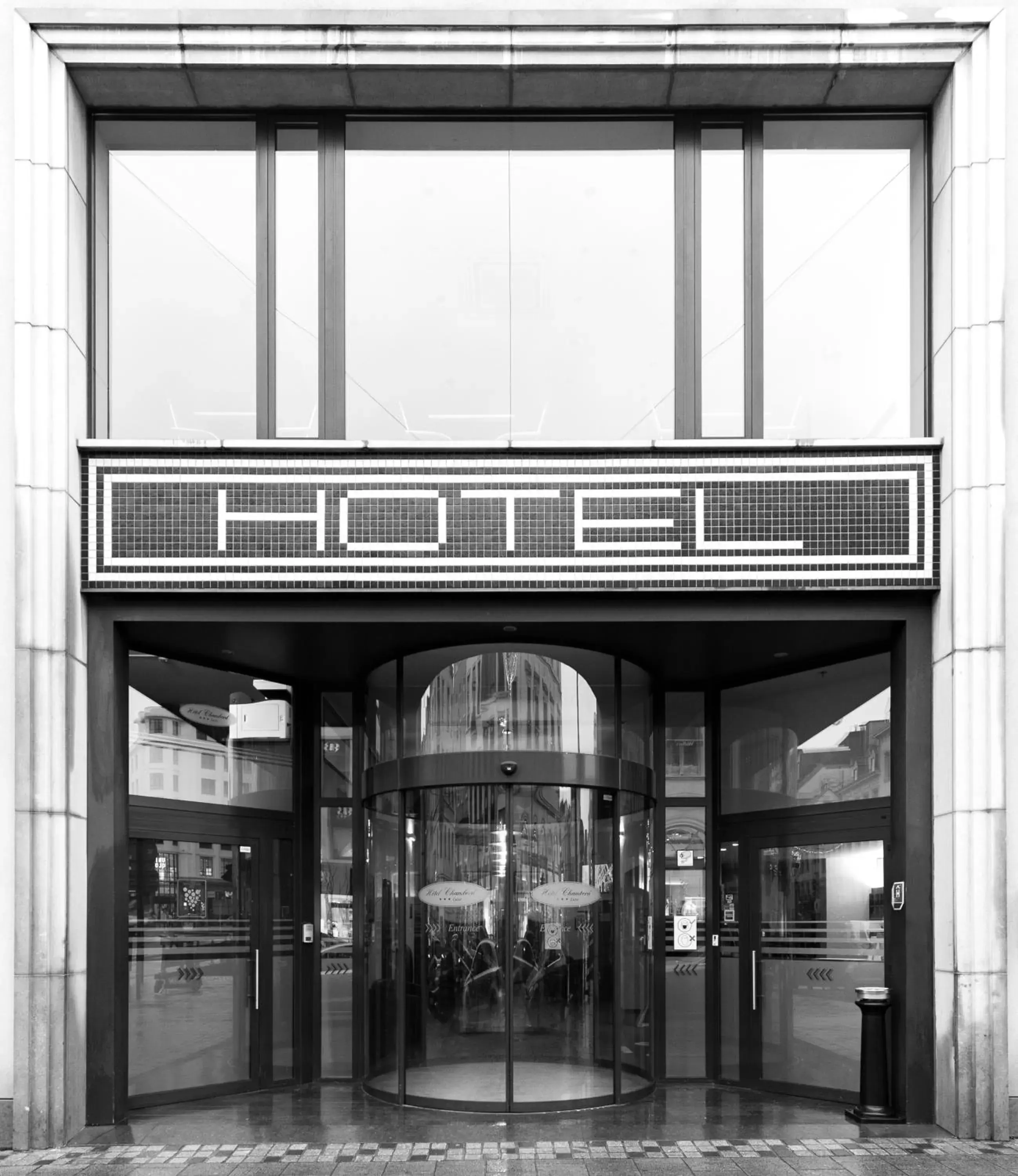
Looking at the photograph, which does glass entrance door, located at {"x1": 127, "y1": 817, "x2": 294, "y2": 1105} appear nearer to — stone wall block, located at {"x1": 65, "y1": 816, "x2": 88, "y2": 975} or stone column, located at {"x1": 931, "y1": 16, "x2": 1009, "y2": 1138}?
stone wall block, located at {"x1": 65, "y1": 816, "x2": 88, "y2": 975}

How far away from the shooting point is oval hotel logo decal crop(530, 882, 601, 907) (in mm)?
10125

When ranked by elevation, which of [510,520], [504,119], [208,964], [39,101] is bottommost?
[208,964]

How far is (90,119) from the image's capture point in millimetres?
9984

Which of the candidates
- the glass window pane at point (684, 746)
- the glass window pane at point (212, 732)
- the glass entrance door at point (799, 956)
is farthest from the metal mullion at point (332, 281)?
the glass entrance door at point (799, 956)

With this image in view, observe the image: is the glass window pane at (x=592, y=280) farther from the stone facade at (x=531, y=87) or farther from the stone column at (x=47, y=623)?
the stone column at (x=47, y=623)

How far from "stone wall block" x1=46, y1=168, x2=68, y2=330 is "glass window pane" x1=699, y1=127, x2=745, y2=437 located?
4.80m

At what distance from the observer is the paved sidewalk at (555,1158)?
8.19 meters

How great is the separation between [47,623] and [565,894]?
4.47 m

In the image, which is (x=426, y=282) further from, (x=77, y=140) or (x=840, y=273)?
(x=840, y=273)

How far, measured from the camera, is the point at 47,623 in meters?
9.12

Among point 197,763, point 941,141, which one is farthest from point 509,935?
point 941,141

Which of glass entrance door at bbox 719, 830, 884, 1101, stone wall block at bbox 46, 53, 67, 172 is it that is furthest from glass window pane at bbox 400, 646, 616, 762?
stone wall block at bbox 46, 53, 67, 172

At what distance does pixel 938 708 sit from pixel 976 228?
3540 millimetres

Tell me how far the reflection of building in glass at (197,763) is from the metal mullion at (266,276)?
2.71 meters
